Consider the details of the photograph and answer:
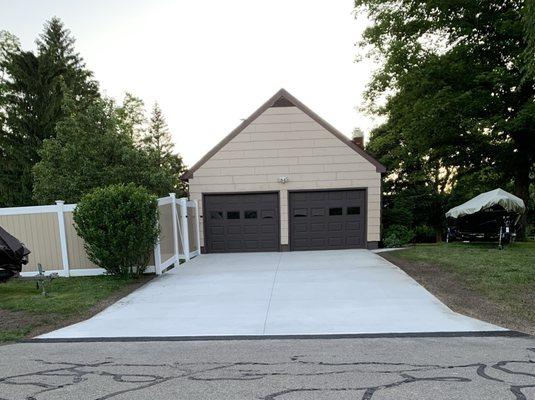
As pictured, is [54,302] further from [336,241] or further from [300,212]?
[336,241]

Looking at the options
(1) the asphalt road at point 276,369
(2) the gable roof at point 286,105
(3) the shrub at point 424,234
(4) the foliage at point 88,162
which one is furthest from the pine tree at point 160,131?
(1) the asphalt road at point 276,369

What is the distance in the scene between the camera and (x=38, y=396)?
3.20 meters

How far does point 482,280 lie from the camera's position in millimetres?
7945

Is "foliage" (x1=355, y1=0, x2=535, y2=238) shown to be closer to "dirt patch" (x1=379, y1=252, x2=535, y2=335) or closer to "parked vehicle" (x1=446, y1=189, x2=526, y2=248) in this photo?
"parked vehicle" (x1=446, y1=189, x2=526, y2=248)

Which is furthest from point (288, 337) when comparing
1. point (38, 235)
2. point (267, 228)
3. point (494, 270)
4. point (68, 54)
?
point (68, 54)

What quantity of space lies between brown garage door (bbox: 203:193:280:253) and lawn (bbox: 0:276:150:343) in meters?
5.20

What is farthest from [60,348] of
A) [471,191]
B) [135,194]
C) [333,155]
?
[471,191]

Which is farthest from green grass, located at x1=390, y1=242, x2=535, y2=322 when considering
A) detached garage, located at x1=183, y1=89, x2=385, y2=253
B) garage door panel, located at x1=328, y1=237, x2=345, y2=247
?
detached garage, located at x1=183, y1=89, x2=385, y2=253

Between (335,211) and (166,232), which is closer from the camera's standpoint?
(166,232)

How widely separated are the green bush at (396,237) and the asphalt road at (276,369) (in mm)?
10572

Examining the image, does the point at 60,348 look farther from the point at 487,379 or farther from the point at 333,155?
the point at 333,155

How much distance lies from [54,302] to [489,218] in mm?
16106

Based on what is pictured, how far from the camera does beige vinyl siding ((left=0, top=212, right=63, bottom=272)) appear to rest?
9.81 metres

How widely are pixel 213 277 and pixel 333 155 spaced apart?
7.26 meters
